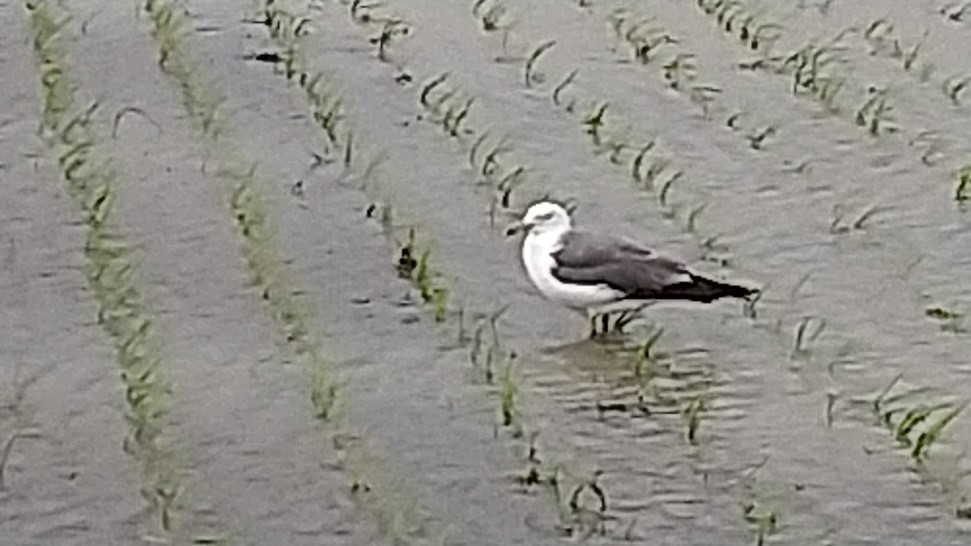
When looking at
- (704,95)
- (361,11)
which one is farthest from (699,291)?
(361,11)

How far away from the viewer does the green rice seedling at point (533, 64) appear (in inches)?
349

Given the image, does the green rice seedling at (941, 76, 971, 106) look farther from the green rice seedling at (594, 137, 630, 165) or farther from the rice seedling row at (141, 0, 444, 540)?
the rice seedling row at (141, 0, 444, 540)

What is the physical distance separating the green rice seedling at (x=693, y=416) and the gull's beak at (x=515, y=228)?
3.50 feet

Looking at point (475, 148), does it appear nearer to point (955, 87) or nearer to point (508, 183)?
point (508, 183)

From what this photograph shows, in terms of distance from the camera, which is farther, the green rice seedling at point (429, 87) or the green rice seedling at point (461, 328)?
the green rice seedling at point (429, 87)

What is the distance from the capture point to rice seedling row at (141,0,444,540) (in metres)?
5.40

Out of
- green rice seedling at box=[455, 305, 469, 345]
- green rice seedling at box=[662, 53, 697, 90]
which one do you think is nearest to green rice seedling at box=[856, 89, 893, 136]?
green rice seedling at box=[662, 53, 697, 90]

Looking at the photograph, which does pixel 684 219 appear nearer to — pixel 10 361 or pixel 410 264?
pixel 410 264

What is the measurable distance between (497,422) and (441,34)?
3.77 meters

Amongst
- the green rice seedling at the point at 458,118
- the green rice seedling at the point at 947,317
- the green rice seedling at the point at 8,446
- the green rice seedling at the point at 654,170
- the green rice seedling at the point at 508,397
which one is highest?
the green rice seedling at the point at 458,118

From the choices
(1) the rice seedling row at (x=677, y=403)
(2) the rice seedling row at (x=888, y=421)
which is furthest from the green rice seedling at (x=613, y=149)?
(1) the rice seedling row at (x=677, y=403)

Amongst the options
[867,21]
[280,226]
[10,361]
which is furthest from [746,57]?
[10,361]

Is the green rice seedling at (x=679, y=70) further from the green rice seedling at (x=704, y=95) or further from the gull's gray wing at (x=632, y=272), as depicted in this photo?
the gull's gray wing at (x=632, y=272)

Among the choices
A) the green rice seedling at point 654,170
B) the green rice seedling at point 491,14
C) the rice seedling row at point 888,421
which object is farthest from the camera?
the green rice seedling at point 491,14
